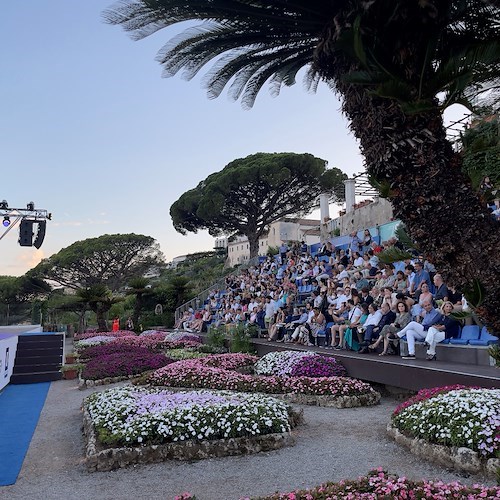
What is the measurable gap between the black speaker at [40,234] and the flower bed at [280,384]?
1432cm

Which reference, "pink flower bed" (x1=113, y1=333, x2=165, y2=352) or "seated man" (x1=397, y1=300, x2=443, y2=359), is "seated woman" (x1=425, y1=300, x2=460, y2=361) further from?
"pink flower bed" (x1=113, y1=333, x2=165, y2=352)

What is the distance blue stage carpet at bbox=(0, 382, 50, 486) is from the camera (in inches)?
247

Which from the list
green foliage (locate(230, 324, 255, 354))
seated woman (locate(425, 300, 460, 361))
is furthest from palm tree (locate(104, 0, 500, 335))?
green foliage (locate(230, 324, 255, 354))

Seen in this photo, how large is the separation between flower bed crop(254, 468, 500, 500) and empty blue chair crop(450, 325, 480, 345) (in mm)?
5440

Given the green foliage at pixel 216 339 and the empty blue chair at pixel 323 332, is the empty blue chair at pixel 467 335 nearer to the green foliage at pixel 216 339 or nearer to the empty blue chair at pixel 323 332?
the empty blue chair at pixel 323 332

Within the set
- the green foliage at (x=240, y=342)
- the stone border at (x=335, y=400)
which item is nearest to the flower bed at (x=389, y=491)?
the stone border at (x=335, y=400)

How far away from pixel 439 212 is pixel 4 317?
40888mm

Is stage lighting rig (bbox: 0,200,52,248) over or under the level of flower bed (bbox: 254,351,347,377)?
over

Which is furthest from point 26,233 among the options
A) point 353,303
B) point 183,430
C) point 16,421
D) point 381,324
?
point 183,430

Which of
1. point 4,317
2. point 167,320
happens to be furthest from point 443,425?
point 4,317

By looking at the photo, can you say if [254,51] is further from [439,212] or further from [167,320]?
[167,320]

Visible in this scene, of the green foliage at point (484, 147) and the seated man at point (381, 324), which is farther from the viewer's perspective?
the seated man at point (381, 324)

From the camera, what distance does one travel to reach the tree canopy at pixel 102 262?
49219 mm

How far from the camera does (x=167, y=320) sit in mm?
33438
